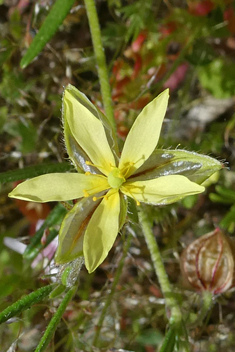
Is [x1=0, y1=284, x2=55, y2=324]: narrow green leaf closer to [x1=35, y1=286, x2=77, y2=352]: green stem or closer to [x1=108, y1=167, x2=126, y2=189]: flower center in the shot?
[x1=35, y1=286, x2=77, y2=352]: green stem

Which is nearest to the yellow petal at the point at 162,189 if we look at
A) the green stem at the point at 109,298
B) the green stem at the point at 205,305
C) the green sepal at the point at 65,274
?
the green sepal at the point at 65,274

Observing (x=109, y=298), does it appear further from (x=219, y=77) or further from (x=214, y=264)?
(x=219, y=77)

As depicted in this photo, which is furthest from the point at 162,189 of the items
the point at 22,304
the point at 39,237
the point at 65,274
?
the point at 39,237

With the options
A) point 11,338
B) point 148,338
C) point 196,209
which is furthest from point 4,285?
point 196,209

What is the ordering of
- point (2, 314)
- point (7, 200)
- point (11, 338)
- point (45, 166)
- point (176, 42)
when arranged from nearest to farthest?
→ point (2, 314)
point (45, 166)
point (11, 338)
point (7, 200)
point (176, 42)

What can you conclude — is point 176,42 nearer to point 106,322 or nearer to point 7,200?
point 7,200

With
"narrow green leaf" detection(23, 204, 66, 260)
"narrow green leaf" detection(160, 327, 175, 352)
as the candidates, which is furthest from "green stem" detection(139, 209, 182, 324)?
"narrow green leaf" detection(23, 204, 66, 260)

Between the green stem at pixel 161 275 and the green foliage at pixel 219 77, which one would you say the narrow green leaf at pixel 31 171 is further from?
the green foliage at pixel 219 77

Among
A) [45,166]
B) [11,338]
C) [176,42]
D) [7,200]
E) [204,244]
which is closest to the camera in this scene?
[45,166]
